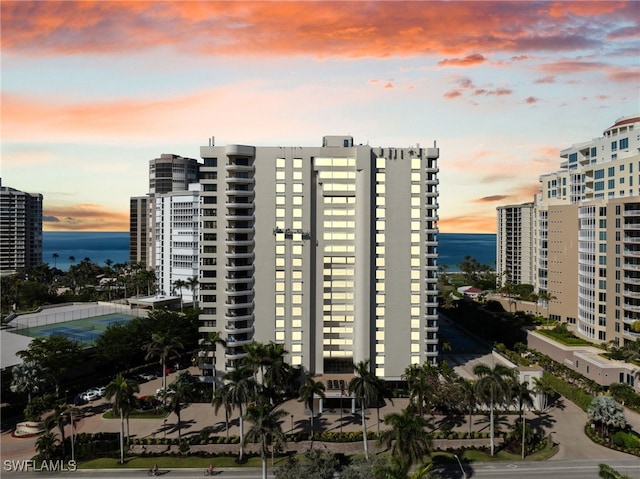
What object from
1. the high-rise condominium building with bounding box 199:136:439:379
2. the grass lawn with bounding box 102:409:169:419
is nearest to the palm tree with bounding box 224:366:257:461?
the grass lawn with bounding box 102:409:169:419

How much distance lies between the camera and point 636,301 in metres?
92.1

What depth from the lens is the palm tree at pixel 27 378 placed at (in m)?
72.9

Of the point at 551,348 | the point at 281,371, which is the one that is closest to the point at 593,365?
the point at 551,348

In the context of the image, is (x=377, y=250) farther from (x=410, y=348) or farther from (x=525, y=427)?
(x=525, y=427)

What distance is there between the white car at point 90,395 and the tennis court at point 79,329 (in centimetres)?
1297

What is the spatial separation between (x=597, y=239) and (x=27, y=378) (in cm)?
11778

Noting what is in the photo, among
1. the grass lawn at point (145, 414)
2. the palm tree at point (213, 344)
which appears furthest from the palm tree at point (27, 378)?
the palm tree at point (213, 344)

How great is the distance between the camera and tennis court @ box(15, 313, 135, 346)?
102188mm

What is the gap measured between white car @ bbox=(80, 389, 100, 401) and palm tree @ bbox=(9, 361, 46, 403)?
874 cm

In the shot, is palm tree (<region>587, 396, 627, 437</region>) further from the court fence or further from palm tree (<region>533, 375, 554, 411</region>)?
the court fence

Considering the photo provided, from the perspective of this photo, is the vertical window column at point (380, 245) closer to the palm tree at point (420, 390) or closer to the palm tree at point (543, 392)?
the palm tree at point (420, 390)

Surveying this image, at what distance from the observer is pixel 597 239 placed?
103 meters

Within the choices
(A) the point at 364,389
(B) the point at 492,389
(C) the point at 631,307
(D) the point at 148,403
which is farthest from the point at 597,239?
(D) the point at 148,403

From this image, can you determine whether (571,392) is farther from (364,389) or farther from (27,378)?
(27,378)
